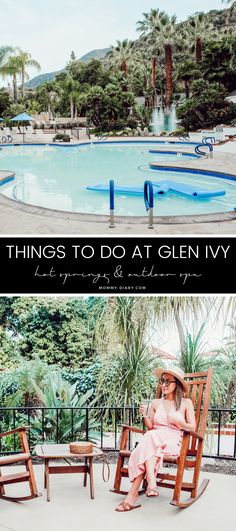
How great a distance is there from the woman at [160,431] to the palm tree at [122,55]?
14.9 metres

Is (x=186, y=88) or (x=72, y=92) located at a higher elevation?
(x=186, y=88)

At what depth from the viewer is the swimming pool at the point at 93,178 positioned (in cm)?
815

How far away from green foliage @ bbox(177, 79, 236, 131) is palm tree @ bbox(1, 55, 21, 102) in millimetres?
4933

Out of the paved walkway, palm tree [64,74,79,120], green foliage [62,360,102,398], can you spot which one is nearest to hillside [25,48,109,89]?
palm tree [64,74,79,120]

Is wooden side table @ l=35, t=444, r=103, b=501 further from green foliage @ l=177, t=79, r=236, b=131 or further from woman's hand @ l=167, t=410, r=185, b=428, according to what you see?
green foliage @ l=177, t=79, r=236, b=131

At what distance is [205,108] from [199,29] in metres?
2.21

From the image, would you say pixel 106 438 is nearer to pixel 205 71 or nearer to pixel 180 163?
pixel 180 163

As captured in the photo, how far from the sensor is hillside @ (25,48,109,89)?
55.1 ft

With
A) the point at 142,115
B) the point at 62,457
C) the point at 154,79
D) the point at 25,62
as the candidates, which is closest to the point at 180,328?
the point at 62,457

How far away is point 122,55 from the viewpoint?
18375 millimetres

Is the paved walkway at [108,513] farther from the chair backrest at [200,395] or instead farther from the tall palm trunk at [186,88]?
the tall palm trunk at [186,88]

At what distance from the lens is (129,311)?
20.2ft

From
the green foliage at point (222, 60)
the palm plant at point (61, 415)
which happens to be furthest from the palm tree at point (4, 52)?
the palm plant at point (61, 415)

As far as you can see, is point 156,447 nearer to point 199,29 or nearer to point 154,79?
point 199,29
